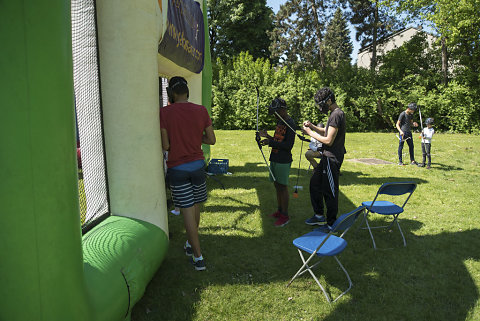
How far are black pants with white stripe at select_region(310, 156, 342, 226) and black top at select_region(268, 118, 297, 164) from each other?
18.8 inches

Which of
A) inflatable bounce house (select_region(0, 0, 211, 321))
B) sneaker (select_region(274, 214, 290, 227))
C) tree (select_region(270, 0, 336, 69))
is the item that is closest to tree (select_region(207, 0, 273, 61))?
tree (select_region(270, 0, 336, 69))

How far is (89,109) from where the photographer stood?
288 centimetres

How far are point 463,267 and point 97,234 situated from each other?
3950 mm

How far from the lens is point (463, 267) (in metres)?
3.77

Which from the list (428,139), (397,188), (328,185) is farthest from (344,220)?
(428,139)

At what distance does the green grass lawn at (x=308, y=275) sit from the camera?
2.95m

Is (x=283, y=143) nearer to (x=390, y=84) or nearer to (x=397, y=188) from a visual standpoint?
(x=397, y=188)

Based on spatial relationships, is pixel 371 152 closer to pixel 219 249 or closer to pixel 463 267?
pixel 463 267

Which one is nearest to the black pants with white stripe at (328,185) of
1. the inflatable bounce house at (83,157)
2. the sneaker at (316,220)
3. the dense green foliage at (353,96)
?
the sneaker at (316,220)

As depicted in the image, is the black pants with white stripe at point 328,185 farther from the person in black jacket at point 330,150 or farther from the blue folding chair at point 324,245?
the blue folding chair at point 324,245

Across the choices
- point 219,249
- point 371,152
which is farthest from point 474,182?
point 219,249

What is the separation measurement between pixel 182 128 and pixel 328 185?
7.29 feet

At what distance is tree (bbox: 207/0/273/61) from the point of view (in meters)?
28.2

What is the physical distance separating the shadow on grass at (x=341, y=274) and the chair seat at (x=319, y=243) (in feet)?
1.41
